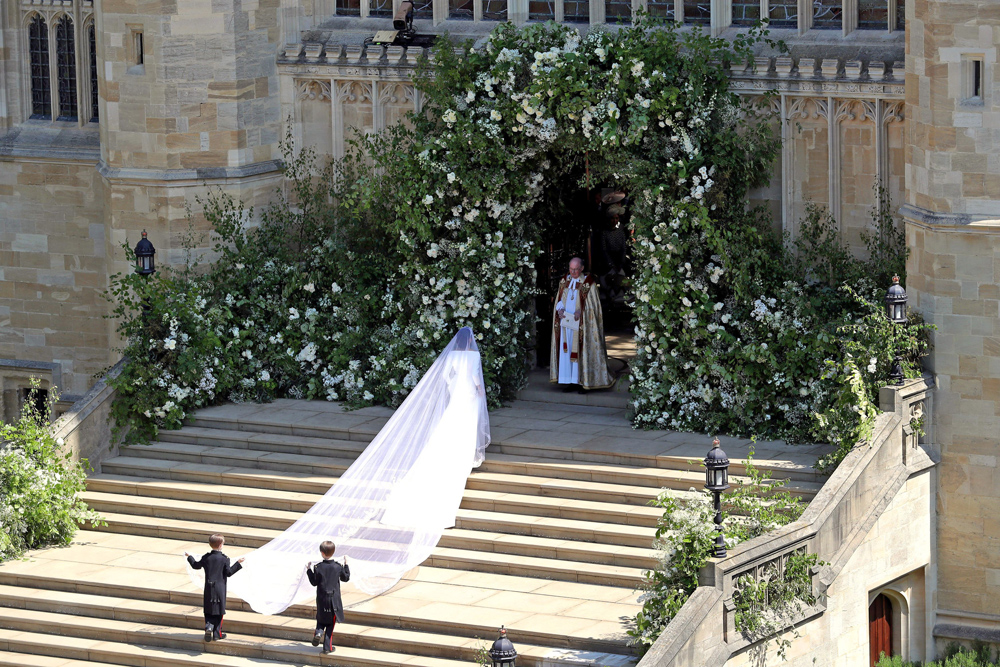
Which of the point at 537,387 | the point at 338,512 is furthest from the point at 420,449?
the point at 537,387

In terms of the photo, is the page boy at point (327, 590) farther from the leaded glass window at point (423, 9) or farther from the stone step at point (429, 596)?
the leaded glass window at point (423, 9)

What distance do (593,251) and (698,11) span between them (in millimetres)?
5142

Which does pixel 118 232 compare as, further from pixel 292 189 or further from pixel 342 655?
pixel 342 655

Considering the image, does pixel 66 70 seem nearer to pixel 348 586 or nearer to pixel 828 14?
pixel 348 586

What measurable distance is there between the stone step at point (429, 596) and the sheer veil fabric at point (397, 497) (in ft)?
0.95

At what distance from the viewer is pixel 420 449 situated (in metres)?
22.7

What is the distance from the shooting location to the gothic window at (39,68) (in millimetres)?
28766

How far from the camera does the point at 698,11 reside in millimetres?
24453

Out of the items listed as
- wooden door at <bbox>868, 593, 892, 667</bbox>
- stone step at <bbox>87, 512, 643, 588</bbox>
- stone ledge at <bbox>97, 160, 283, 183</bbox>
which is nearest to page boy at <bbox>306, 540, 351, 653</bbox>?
stone step at <bbox>87, 512, 643, 588</bbox>

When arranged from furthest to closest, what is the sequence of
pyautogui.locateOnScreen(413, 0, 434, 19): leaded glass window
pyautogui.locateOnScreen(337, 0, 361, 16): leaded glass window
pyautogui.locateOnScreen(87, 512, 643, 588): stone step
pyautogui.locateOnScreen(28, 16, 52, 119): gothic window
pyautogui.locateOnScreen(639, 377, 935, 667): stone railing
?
pyautogui.locateOnScreen(28, 16, 52, 119): gothic window → pyautogui.locateOnScreen(337, 0, 361, 16): leaded glass window → pyautogui.locateOnScreen(413, 0, 434, 19): leaded glass window → pyautogui.locateOnScreen(87, 512, 643, 588): stone step → pyautogui.locateOnScreen(639, 377, 935, 667): stone railing

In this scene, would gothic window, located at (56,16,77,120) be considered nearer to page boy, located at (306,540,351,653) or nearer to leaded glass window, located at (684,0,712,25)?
leaded glass window, located at (684,0,712,25)

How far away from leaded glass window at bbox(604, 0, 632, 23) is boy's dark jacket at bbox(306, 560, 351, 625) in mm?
8522

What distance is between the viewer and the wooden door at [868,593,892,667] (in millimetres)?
22312

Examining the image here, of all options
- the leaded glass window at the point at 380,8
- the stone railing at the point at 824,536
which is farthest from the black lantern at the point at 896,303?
the leaded glass window at the point at 380,8
